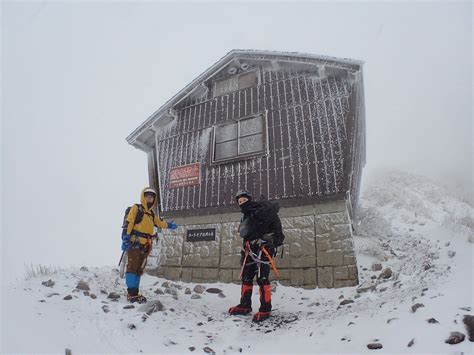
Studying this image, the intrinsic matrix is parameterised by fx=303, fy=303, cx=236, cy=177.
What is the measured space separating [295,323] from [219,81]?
8.85 m

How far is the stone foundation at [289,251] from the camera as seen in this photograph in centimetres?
725

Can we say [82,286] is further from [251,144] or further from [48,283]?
[251,144]

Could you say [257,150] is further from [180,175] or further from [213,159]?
[180,175]

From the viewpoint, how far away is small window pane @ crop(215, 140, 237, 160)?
32.3ft

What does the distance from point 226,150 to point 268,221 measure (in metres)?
4.57

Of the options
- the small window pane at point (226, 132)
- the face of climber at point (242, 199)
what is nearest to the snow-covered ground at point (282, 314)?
the face of climber at point (242, 199)

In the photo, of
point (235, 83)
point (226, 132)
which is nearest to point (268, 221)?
point (226, 132)

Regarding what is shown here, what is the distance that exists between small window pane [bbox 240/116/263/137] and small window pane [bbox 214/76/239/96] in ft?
5.10

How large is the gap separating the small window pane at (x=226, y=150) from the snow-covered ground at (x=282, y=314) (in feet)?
13.8

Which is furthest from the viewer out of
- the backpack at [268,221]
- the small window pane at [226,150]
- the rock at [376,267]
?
the small window pane at [226,150]

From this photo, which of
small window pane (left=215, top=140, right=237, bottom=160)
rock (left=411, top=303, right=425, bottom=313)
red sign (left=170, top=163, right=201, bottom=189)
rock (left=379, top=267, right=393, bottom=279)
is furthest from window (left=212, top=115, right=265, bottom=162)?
rock (left=411, top=303, right=425, bottom=313)

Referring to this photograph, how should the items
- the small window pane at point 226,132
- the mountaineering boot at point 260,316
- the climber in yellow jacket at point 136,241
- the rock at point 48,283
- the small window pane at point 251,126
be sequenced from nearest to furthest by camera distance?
the mountaineering boot at point 260,316, the rock at point 48,283, the climber in yellow jacket at point 136,241, the small window pane at point 251,126, the small window pane at point 226,132

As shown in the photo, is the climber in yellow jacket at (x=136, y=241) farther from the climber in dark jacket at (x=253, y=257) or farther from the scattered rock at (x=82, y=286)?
the climber in dark jacket at (x=253, y=257)

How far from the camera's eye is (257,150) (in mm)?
9359
